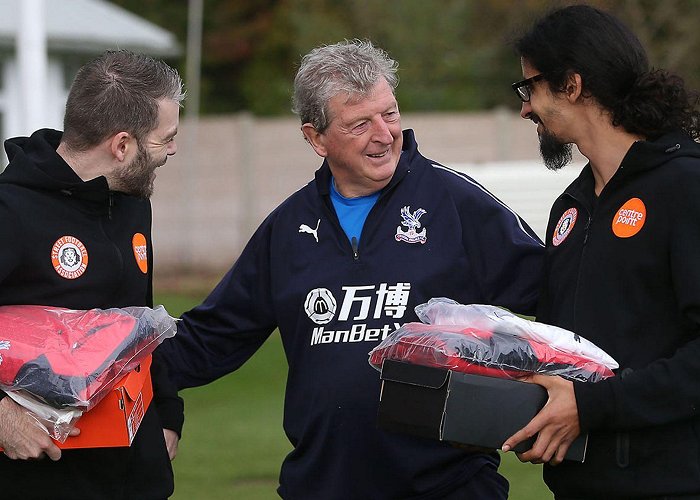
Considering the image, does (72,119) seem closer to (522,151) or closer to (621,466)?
(621,466)

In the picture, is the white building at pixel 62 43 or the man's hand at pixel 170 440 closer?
the man's hand at pixel 170 440

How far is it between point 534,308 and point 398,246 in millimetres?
532

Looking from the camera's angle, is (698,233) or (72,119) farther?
(72,119)

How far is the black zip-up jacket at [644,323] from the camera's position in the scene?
11.8ft

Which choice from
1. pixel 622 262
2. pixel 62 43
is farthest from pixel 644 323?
pixel 62 43

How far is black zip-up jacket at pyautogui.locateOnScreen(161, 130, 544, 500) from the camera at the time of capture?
14.5ft

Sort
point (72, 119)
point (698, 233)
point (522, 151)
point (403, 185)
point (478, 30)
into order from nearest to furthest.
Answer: point (698, 233) → point (72, 119) → point (403, 185) → point (522, 151) → point (478, 30)

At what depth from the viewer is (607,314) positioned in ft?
12.3

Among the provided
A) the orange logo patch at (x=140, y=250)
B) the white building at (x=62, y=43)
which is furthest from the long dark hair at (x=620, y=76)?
the white building at (x=62, y=43)

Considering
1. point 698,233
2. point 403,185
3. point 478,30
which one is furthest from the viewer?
point 478,30

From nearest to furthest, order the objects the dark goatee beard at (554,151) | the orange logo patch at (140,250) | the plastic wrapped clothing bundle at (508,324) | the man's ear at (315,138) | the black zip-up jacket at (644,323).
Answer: the black zip-up jacket at (644,323) → the plastic wrapped clothing bundle at (508,324) → the dark goatee beard at (554,151) → the orange logo patch at (140,250) → the man's ear at (315,138)

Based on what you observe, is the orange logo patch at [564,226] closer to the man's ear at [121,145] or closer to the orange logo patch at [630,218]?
the orange logo patch at [630,218]

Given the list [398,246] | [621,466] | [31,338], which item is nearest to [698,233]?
[621,466]

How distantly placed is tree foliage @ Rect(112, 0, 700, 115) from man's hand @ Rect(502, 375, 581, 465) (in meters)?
18.9
